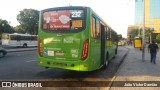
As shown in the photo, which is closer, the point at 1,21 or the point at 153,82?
the point at 153,82

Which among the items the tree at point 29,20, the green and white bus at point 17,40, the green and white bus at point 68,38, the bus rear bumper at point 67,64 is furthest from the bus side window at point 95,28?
the tree at point 29,20

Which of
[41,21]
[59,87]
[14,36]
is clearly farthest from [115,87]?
[14,36]

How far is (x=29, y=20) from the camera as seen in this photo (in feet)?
291

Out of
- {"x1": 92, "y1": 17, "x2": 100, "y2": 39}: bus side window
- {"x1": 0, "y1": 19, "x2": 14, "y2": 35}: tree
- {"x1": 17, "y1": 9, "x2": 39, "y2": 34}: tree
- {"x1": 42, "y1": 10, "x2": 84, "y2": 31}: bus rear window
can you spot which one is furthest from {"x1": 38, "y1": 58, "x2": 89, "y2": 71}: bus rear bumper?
{"x1": 17, "y1": 9, "x2": 39, "y2": 34}: tree

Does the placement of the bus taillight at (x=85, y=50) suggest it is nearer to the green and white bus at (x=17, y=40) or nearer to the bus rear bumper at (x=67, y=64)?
the bus rear bumper at (x=67, y=64)

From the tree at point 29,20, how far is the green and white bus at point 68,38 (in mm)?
78839

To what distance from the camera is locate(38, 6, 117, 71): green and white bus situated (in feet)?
31.0

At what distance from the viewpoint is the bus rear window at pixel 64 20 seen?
9.60 metres

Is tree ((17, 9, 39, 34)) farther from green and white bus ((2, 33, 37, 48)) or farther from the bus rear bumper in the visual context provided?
the bus rear bumper

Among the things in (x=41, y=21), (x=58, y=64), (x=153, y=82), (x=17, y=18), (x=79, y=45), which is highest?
(x=17, y=18)

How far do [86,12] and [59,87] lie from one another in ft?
10.2

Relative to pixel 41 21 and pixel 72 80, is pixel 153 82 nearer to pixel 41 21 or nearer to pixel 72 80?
pixel 72 80

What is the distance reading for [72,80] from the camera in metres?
9.99

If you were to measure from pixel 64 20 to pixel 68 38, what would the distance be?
757 mm
